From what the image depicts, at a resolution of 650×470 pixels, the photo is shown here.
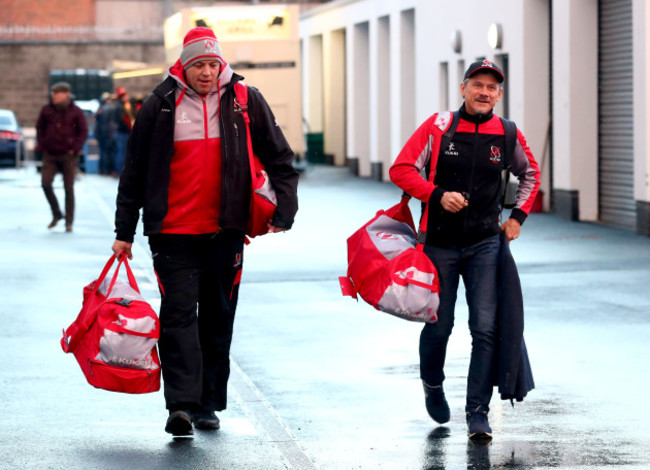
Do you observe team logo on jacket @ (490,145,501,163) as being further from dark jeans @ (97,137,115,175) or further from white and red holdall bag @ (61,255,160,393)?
dark jeans @ (97,137,115,175)

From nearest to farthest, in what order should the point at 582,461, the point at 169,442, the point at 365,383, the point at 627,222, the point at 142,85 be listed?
1. the point at 582,461
2. the point at 169,442
3. the point at 365,383
4. the point at 627,222
5. the point at 142,85

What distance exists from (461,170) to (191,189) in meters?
1.23

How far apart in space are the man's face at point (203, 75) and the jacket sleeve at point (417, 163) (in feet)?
2.97

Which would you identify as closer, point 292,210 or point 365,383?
point 292,210

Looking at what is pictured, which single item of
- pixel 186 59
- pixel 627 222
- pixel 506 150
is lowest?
pixel 627 222

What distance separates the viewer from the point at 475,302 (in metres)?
7.09

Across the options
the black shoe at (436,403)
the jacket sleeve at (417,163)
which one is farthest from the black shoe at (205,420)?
the jacket sleeve at (417,163)

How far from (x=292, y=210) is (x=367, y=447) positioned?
1.14m

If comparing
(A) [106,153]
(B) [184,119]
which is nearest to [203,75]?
(B) [184,119]

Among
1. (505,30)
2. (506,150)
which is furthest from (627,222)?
(506,150)

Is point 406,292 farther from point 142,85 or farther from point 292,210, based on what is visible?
A: point 142,85

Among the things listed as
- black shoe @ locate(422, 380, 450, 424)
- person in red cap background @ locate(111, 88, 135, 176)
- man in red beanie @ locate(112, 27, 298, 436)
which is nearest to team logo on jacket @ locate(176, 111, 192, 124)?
man in red beanie @ locate(112, 27, 298, 436)

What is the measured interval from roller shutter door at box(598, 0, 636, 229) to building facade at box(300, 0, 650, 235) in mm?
13

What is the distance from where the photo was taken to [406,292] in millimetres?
6867
